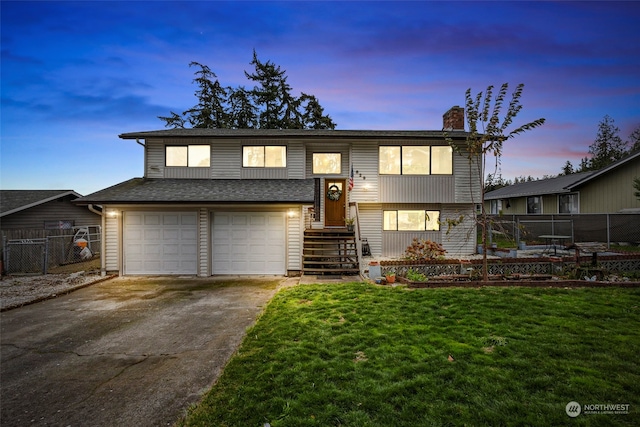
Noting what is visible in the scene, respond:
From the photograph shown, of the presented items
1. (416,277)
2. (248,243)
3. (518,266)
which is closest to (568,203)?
(518,266)

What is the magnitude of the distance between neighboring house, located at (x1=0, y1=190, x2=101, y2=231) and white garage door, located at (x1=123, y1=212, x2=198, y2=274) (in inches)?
297

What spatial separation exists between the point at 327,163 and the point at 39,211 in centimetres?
1725

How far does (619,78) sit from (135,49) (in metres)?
33.5

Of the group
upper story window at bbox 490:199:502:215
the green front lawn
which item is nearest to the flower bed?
the green front lawn

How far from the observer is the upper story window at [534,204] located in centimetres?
2320

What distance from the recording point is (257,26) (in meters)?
20.6

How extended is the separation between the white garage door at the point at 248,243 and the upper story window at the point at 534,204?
23.4 metres

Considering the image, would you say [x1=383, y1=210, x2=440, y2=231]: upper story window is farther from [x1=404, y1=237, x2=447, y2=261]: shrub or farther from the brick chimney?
the brick chimney

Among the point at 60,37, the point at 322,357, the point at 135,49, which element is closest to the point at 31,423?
the point at 322,357

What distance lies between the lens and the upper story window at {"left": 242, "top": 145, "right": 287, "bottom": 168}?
13281 mm

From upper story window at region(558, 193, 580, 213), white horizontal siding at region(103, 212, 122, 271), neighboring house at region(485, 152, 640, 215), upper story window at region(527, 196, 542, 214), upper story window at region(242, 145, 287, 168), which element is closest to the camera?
white horizontal siding at region(103, 212, 122, 271)

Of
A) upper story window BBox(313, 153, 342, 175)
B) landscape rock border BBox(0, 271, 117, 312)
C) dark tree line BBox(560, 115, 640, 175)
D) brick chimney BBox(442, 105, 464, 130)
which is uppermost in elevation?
dark tree line BBox(560, 115, 640, 175)

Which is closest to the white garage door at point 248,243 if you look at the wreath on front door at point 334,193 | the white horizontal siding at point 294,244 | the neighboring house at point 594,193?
the white horizontal siding at point 294,244

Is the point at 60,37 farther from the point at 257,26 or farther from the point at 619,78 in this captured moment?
the point at 619,78
